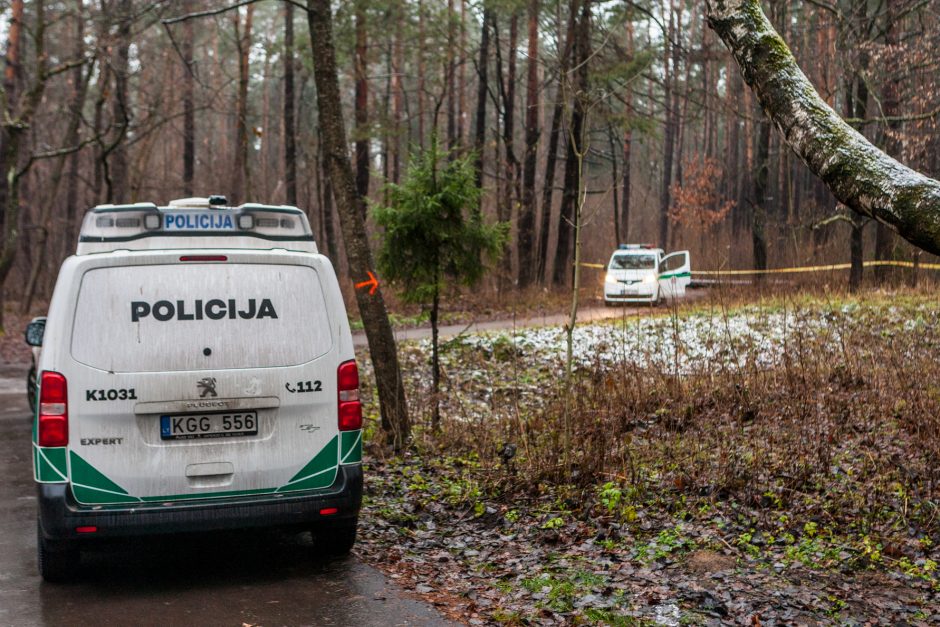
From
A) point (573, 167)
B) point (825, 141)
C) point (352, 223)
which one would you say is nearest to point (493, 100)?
point (573, 167)

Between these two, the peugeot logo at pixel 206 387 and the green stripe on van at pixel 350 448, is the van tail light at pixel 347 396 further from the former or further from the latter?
the peugeot logo at pixel 206 387

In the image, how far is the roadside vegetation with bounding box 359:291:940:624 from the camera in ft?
18.0

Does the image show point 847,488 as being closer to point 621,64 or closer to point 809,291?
point 809,291

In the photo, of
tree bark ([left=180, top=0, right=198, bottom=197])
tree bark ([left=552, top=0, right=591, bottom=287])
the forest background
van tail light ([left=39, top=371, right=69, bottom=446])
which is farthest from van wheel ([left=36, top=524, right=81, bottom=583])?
tree bark ([left=180, top=0, right=198, bottom=197])

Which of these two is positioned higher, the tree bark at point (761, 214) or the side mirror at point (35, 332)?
the tree bark at point (761, 214)

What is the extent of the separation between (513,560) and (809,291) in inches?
467

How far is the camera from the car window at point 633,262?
26234 millimetres

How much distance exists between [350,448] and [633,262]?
21420 mm

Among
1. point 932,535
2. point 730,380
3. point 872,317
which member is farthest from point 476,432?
point 872,317

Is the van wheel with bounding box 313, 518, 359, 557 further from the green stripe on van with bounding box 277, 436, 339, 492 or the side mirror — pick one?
the side mirror

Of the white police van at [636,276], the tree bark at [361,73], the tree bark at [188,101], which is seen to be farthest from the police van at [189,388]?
the tree bark at [188,101]

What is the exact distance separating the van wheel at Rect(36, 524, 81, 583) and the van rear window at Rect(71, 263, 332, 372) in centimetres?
119

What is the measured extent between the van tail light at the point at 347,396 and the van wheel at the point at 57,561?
71.7 inches

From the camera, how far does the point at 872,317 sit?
1402cm
